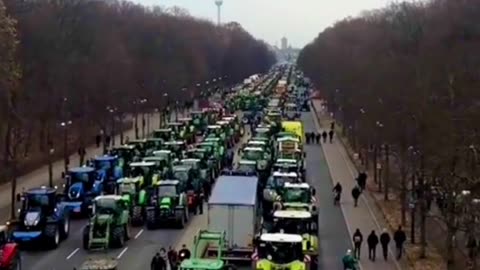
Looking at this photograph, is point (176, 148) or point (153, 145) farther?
point (153, 145)

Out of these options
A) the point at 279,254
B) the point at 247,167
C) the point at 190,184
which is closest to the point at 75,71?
the point at 247,167

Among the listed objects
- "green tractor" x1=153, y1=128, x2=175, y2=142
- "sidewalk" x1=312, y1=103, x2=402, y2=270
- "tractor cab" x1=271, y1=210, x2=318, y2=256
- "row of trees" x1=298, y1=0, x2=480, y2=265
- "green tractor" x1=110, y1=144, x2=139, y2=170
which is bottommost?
"sidewalk" x1=312, y1=103, x2=402, y2=270

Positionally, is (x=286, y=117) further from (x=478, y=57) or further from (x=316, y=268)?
(x=316, y=268)

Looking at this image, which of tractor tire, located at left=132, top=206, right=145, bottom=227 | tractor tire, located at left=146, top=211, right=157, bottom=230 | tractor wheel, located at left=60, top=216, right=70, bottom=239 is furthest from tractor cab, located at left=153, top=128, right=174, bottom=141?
tractor wheel, located at left=60, top=216, right=70, bottom=239

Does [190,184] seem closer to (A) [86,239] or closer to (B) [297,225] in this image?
(A) [86,239]

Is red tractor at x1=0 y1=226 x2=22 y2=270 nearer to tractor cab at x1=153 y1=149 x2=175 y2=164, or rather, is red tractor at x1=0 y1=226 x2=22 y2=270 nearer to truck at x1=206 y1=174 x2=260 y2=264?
truck at x1=206 y1=174 x2=260 y2=264
